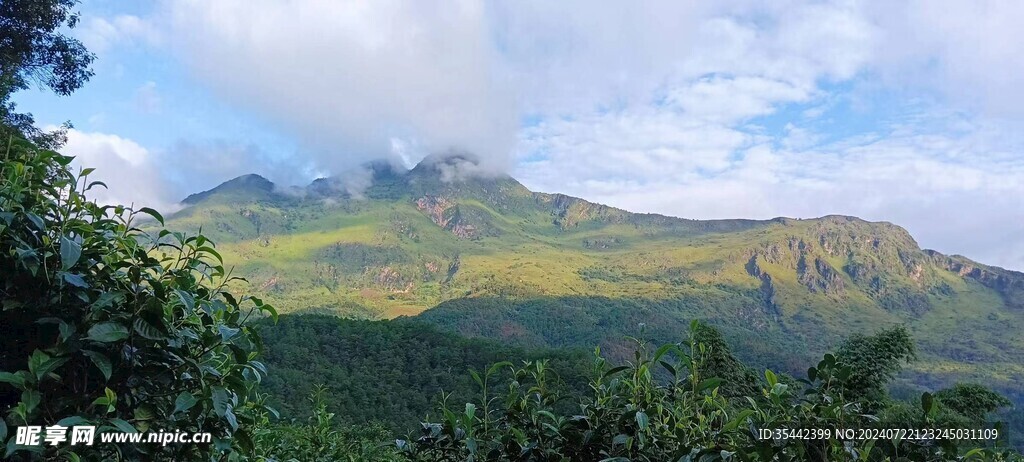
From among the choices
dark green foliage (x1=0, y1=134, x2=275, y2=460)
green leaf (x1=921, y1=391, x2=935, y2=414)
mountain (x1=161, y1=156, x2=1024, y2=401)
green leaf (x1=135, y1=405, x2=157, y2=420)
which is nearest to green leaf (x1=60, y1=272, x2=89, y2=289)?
dark green foliage (x1=0, y1=134, x2=275, y2=460)

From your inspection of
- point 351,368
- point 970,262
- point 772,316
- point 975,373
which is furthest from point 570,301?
point 970,262

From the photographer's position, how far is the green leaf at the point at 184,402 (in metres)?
1.45

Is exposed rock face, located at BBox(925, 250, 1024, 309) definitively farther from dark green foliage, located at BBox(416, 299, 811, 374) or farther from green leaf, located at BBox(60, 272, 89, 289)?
green leaf, located at BBox(60, 272, 89, 289)

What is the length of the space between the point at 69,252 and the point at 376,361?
45.0 meters

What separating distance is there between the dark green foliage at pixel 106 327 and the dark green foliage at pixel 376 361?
30.8 m

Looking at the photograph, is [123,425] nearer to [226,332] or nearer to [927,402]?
[226,332]

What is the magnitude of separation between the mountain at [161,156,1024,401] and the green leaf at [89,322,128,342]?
296 feet

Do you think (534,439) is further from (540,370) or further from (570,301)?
(570,301)

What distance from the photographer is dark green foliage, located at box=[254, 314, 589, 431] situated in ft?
113

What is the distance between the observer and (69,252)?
1.41m

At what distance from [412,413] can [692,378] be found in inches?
1375

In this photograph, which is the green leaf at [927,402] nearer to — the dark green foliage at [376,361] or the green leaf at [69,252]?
the green leaf at [69,252]

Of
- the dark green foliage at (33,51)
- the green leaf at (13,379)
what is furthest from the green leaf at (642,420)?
the dark green foliage at (33,51)

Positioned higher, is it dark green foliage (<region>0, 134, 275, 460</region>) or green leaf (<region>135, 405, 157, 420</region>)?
dark green foliage (<region>0, 134, 275, 460</region>)
